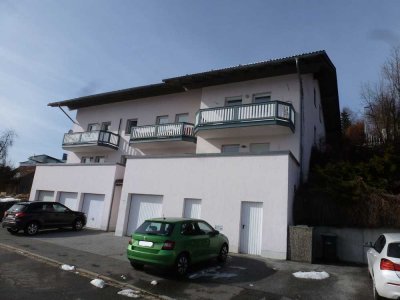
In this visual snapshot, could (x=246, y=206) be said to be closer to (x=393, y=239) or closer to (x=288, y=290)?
(x=288, y=290)

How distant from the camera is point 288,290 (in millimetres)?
7754

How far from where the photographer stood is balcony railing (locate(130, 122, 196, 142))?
766 inches

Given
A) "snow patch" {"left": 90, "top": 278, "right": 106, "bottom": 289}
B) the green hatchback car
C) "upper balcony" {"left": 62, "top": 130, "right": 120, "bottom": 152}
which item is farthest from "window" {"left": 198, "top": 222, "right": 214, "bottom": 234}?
"upper balcony" {"left": 62, "top": 130, "right": 120, "bottom": 152}

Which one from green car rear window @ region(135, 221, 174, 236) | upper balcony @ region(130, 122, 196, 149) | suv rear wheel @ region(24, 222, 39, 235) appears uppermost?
upper balcony @ region(130, 122, 196, 149)

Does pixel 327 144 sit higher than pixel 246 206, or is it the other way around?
pixel 327 144

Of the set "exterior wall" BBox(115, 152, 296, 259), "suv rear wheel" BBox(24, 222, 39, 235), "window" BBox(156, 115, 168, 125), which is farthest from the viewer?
"window" BBox(156, 115, 168, 125)

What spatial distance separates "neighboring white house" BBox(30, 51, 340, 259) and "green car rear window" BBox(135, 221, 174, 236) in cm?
518

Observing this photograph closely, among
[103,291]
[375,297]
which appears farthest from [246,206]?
[103,291]

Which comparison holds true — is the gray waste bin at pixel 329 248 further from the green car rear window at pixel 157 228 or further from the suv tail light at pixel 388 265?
the green car rear window at pixel 157 228

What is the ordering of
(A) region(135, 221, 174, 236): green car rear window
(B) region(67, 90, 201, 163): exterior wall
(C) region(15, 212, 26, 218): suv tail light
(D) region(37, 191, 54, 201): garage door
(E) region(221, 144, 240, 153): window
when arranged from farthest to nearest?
(D) region(37, 191, 54, 201): garage door
(B) region(67, 90, 201, 163): exterior wall
(E) region(221, 144, 240, 153): window
(C) region(15, 212, 26, 218): suv tail light
(A) region(135, 221, 174, 236): green car rear window

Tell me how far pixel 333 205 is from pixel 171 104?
1311 centimetres

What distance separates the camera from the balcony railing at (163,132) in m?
19.5

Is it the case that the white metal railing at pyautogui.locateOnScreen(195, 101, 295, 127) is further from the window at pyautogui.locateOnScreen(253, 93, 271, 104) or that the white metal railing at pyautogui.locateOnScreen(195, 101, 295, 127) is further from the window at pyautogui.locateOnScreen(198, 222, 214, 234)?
the window at pyautogui.locateOnScreen(198, 222, 214, 234)

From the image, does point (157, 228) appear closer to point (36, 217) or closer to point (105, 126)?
point (36, 217)
